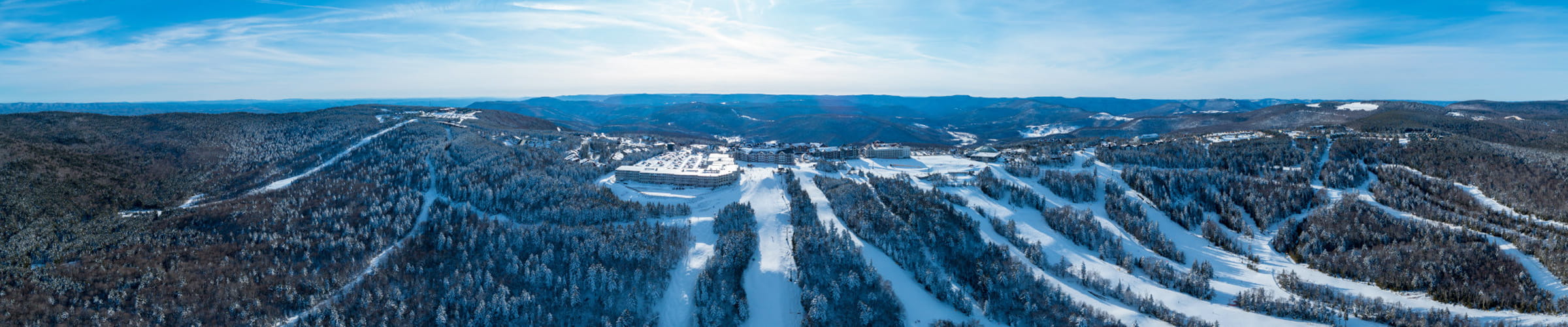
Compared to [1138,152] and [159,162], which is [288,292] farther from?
[1138,152]

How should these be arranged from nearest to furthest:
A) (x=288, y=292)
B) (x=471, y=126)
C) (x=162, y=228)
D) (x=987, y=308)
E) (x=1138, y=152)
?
(x=288, y=292), (x=987, y=308), (x=162, y=228), (x=1138, y=152), (x=471, y=126)

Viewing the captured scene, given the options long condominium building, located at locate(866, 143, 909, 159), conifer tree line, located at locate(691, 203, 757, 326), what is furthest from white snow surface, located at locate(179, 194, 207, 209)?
long condominium building, located at locate(866, 143, 909, 159)

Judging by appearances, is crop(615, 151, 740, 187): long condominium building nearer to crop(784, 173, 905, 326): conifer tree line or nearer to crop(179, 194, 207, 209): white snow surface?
crop(784, 173, 905, 326): conifer tree line

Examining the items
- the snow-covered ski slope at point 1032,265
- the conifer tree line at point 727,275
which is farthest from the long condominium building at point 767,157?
the conifer tree line at point 727,275

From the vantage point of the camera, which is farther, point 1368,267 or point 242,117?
point 242,117

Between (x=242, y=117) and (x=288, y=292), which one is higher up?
(x=242, y=117)

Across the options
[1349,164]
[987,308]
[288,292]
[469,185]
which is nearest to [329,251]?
[288,292]
